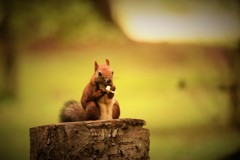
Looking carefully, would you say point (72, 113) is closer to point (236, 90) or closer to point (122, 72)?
point (122, 72)

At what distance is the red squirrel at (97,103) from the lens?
2.92m

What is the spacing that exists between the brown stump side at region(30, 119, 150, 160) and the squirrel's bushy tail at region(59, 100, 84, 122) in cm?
20

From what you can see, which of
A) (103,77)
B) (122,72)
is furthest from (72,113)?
(122,72)

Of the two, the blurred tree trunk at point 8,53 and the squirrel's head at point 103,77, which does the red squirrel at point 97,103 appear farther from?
the blurred tree trunk at point 8,53

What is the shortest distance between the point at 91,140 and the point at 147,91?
1.19 metres

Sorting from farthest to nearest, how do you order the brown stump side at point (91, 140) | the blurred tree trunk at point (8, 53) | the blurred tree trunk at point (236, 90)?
the blurred tree trunk at point (236, 90) < the blurred tree trunk at point (8, 53) < the brown stump side at point (91, 140)

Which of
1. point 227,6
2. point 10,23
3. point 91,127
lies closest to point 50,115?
point 10,23

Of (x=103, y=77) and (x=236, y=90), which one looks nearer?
(x=103, y=77)

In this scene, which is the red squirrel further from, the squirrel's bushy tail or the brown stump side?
the brown stump side

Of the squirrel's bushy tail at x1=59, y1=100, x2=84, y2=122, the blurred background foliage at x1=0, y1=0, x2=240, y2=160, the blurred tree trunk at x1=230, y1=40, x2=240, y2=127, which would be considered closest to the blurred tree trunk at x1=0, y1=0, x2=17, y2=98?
the blurred background foliage at x1=0, y1=0, x2=240, y2=160

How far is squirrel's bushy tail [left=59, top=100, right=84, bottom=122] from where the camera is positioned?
9.63 feet

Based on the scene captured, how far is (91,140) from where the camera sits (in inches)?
106

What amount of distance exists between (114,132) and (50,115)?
1082 mm

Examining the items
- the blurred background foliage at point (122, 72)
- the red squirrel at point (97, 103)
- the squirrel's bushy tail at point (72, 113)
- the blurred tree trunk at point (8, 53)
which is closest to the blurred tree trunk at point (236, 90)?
the blurred background foliage at point (122, 72)
